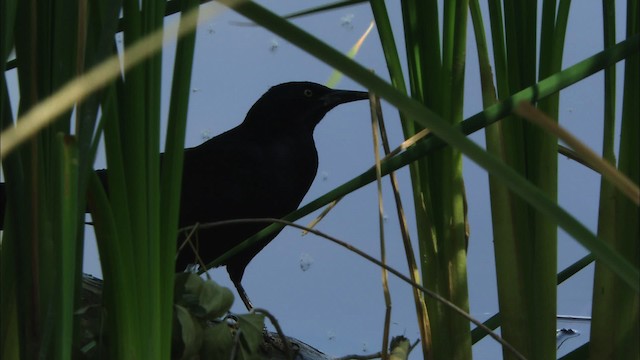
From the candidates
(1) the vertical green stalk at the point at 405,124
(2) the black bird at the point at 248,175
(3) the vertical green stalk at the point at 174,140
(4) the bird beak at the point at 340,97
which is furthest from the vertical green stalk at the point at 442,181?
(4) the bird beak at the point at 340,97

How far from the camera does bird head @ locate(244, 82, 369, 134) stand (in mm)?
1548

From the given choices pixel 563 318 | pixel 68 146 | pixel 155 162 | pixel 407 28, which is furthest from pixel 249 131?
pixel 68 146

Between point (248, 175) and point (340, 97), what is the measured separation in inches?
10.6

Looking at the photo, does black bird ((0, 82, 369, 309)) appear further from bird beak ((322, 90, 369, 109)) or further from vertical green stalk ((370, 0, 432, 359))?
vertical green stalk ((370, 0, 432, 359))

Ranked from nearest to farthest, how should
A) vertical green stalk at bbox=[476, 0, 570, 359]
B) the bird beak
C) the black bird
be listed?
vertical green stalk at bbox=[476, 0, 570, 359], the black bird, the bird beak

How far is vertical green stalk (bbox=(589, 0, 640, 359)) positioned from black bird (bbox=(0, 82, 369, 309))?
78 centimetres

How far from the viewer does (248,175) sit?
1382mm

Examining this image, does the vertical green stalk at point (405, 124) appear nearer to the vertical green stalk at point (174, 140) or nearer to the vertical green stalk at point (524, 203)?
the vertical green stalk at point (524, 203)

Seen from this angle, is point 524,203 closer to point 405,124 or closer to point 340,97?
point 405,124

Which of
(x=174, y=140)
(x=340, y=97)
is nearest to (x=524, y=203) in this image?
(x=174, y=140)

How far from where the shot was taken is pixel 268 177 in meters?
1.38

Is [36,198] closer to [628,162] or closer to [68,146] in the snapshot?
[68,146]

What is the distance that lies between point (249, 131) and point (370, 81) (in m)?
1.28

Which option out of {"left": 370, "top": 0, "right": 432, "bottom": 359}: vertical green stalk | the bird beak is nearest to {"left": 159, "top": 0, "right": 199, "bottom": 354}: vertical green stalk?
{"left": 370, "top": 0, "right": 432, "bottom": 359}: vertical green stalk
